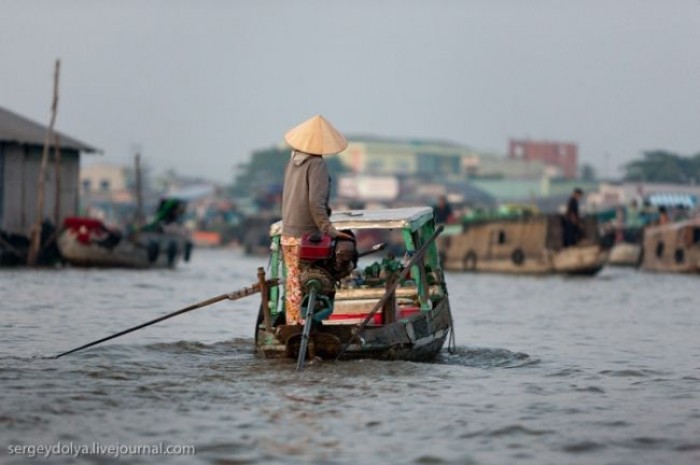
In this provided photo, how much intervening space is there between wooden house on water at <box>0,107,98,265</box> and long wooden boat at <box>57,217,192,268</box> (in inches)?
36.1

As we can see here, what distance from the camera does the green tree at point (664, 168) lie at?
261 feet

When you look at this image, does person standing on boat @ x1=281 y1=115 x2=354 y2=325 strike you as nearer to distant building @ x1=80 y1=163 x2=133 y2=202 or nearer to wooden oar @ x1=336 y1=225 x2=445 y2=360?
wooden oar @ x1=336 y1=225 x2=445 y2=360

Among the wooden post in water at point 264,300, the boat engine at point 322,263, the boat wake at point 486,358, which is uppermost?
the boat engine at point 322,263

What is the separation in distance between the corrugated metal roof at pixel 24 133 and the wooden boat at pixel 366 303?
20424mm

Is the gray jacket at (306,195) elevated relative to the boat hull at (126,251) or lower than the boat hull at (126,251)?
elevated

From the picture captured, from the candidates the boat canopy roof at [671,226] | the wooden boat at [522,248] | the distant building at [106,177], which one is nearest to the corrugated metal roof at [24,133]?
the wooden boat at [522,248]

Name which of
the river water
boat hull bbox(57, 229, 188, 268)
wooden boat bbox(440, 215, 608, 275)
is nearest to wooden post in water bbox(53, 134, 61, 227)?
boat hull bbox(57, 229, 188, 268)

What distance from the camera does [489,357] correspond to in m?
12.7

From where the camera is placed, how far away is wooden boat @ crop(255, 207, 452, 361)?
34.1 ft

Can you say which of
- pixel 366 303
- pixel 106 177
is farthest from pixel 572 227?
pixel 106 177

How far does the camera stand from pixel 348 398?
9078mm

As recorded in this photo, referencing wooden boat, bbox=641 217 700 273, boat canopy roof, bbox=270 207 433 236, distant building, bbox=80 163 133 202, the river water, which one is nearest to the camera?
the river water

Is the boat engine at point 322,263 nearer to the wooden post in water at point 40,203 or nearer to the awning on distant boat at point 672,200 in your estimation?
the wooden post in water at point 40,203

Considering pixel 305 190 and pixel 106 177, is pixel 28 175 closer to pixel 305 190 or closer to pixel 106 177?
pixel 305 190
